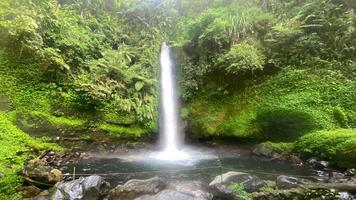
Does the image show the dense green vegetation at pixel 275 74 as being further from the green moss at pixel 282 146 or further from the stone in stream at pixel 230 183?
the stone in stream at pixel 230 183

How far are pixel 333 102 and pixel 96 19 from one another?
12.4 meters

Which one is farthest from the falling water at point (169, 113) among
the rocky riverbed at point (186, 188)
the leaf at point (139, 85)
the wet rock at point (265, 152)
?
the rocky riverbed at point (186, 188)

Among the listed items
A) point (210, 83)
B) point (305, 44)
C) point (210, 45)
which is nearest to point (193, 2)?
point (210, 45)

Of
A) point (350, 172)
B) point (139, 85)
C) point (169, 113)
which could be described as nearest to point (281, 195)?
point (350, 172)

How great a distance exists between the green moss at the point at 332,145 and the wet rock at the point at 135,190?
220 inches

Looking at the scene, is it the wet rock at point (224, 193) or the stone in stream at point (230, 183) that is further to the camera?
the stone in stream at point (230, 183)

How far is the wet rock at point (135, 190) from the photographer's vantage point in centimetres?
709

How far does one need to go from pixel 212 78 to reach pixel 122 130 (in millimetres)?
4881

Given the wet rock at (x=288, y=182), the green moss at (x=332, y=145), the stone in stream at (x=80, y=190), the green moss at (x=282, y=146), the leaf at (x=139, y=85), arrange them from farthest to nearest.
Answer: the leaf at (x=139, y=85)
the green moss at (x=282, y=146)
the green moss at (x=332, y=145)
the wet rock at (x=288, y=182)
the stone in stream at (x=80, y=190)

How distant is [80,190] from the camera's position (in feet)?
23.3

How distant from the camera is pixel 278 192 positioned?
7.03 m

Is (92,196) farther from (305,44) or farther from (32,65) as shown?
(305,44)

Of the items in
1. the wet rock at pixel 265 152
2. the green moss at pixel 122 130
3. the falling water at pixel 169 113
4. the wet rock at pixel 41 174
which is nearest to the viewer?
the wet rock at pixel 41 174

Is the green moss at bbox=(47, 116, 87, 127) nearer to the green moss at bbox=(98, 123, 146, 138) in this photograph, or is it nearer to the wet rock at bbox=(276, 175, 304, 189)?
the green moss at bbox=(98, 123, 146, 138)
